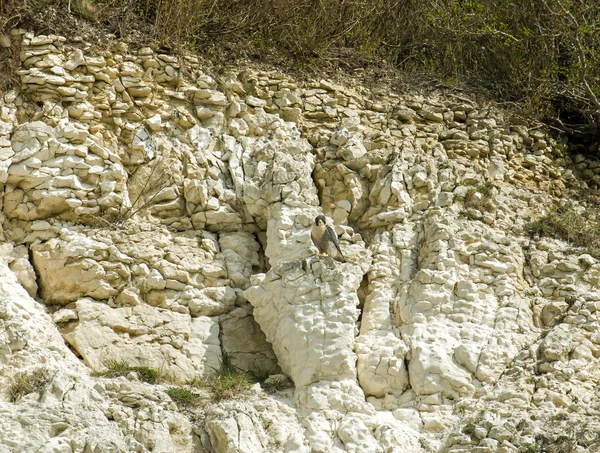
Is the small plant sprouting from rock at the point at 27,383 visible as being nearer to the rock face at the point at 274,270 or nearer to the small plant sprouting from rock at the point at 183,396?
the rock face at the point at 274,270

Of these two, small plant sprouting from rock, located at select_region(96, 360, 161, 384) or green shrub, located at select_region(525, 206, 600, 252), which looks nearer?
small plant sprouting from rock, located at select_region(96, 360, 161, 384)

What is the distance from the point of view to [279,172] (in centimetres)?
1001

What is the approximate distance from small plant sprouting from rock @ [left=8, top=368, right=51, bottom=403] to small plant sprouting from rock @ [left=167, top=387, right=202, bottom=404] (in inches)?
40.6

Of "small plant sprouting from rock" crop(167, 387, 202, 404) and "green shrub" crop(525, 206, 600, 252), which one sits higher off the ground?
"green shrub" crop(525, 206, 600, 252)

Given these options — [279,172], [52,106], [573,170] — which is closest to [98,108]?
[52,106]

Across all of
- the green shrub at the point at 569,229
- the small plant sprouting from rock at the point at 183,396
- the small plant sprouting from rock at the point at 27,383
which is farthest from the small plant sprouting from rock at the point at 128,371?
the green shrub at the point at 569,229

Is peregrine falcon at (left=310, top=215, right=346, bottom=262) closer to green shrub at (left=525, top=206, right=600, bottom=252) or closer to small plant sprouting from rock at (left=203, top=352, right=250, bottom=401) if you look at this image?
small plant sprouting from rock at (left=203, top=352, right=250, bottom=401)

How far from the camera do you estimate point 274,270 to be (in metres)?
9.18

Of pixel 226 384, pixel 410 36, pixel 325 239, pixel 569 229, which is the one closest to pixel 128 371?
pixel 226 384

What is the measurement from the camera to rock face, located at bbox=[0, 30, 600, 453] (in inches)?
319

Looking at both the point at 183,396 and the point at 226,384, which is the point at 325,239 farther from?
the point at 183,396

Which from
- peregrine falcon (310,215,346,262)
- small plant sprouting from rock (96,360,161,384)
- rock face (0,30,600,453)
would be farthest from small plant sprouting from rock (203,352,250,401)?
peregrine falcon (310,215,346,262)

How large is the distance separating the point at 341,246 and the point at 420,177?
1.28 metres

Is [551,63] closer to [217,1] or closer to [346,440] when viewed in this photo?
[217,1]
